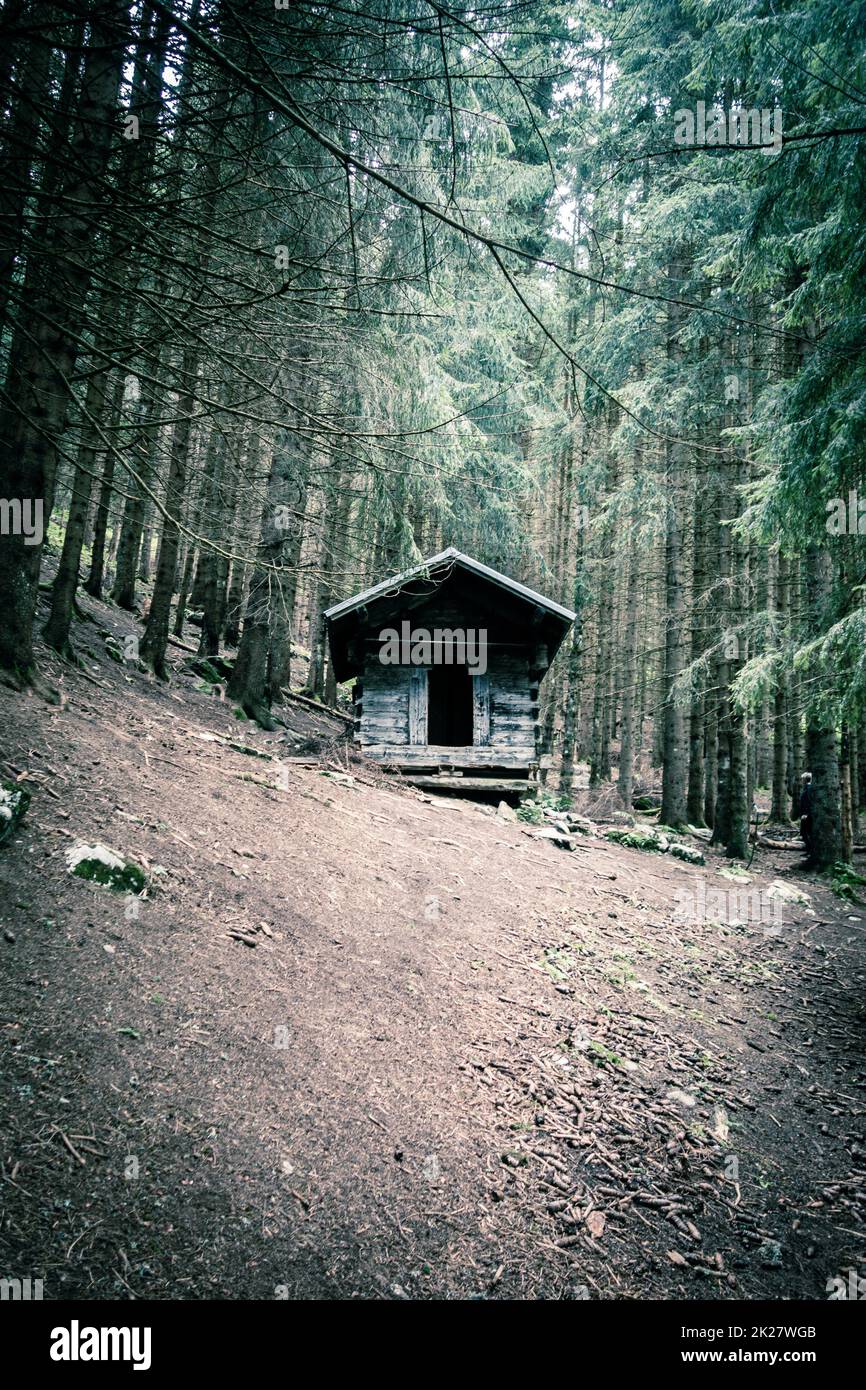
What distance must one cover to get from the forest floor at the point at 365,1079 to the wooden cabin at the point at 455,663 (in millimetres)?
6271

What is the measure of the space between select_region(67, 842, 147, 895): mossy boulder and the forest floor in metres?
0.08

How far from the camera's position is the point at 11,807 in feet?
12.4

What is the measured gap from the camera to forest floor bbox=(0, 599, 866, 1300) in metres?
2.35

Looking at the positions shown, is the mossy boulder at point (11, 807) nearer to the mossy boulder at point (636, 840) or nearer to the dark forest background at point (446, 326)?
the dark forest background at point (446, 326)

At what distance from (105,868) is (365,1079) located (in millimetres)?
2131

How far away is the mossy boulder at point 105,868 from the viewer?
151 inches

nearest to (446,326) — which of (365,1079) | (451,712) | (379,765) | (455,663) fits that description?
(455,663)

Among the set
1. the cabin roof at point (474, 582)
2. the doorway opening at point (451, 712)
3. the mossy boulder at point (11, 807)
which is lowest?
the mossy boulder at point (11, 807)

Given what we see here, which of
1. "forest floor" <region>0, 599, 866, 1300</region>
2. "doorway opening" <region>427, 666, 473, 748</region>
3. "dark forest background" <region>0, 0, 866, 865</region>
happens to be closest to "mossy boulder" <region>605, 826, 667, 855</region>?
"dark forest background" <region>0, 0, 866, 865</region>

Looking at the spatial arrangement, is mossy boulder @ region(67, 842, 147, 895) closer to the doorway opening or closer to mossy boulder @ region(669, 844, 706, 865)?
mossy boulder @ region(669, 844, 706, 865)

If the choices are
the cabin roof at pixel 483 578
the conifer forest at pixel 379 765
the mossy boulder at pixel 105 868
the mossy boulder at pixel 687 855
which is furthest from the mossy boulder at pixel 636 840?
the mossy boulder at pixel 105 868

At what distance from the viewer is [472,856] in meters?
7.55
